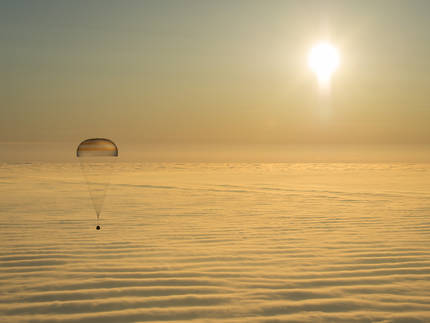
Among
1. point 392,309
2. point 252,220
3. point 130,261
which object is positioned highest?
point 252,220

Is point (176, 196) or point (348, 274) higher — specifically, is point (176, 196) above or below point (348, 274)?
above

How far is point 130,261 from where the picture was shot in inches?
226

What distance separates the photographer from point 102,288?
463 centimetres

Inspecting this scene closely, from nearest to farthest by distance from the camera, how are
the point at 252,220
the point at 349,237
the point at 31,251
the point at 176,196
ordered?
the point at 31,251, the point at 349,237, the point at 252,220, the point at 176,196

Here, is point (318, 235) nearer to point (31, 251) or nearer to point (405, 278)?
point (405, 278)

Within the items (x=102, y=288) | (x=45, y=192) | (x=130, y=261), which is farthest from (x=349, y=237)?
(x=45, y=192)

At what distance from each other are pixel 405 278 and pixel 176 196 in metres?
10.4

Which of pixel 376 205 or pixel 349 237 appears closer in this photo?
pixel 349 237

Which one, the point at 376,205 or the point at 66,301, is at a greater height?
the point at 376,205

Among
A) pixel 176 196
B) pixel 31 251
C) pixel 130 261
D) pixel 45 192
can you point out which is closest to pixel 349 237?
pixel 130 261

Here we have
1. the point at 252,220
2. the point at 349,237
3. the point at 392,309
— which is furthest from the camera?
the point at 252,220

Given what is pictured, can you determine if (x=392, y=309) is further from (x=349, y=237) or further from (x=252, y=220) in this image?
(x=252, y=220)

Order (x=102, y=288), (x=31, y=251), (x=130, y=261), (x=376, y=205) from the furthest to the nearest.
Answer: (x=376, y=205) < (x=31, y=251) < (x=130, y=261) < (x=102, y=288)

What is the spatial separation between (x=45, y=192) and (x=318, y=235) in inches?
453
